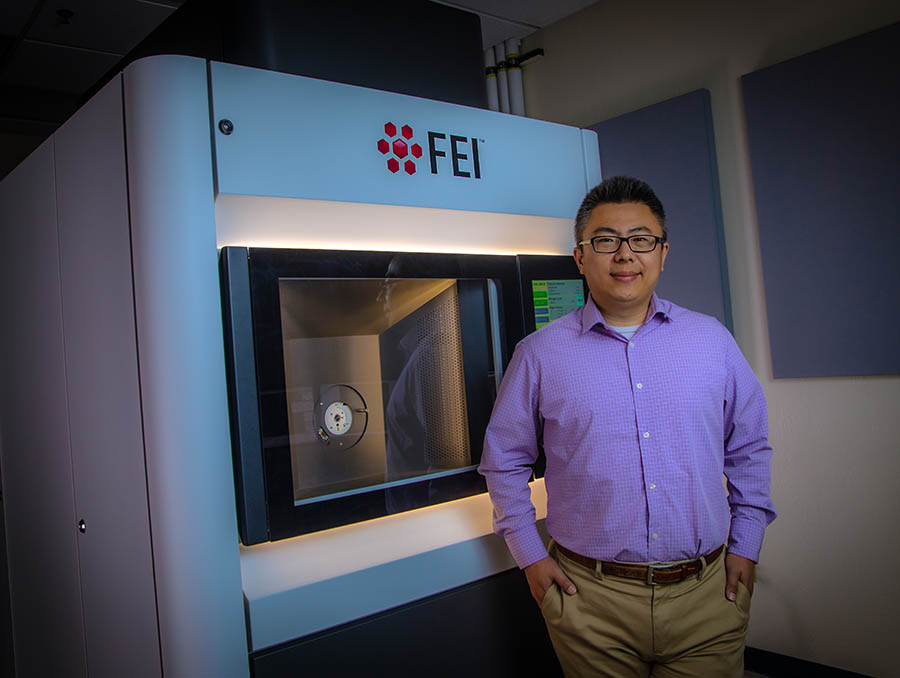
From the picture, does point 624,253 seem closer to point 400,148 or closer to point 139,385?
point 400,148

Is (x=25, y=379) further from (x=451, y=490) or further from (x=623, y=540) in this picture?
(x=623, y=540)

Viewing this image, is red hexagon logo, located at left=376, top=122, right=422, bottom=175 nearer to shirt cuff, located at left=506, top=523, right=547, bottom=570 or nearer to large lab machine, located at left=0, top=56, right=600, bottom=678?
large lab machine, located at left=0, top=56, right=600, bottom=678

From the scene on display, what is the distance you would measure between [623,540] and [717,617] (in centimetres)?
26

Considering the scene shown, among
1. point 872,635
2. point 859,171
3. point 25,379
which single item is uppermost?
point 859,171

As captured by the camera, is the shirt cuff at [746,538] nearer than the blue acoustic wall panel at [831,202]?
Yes

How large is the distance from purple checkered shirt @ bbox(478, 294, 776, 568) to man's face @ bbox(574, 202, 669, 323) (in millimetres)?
45

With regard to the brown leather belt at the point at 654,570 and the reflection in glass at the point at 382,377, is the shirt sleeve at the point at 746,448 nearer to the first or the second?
the brown leather belt at the point at 654,570

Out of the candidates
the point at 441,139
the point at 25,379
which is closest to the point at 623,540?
the point at 441,139

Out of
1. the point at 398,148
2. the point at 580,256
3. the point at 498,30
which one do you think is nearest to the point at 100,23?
the point at 498,30

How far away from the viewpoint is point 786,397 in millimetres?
2477

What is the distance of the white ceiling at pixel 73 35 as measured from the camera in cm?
281

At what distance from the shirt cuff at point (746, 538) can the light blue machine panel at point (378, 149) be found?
90 cm

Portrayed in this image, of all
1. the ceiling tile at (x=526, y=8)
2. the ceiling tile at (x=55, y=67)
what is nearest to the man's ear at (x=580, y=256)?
the ceiling tile at (x=526, y=8)

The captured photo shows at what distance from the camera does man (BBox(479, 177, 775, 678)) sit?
1368 mm
